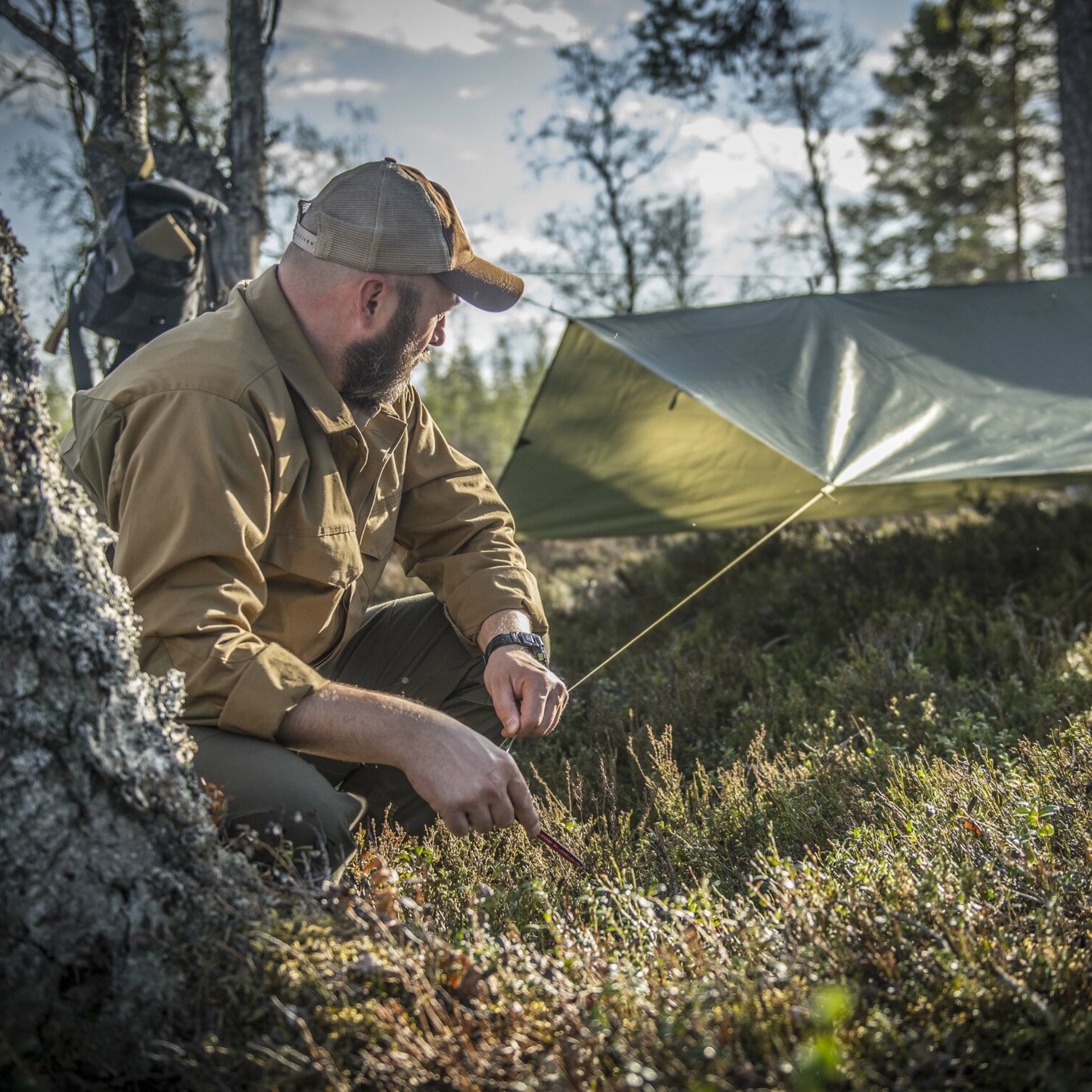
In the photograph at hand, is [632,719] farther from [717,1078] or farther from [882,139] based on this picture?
[882,139]

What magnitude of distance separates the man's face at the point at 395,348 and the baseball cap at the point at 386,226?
0.18ft

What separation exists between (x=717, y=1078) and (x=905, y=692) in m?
2.54

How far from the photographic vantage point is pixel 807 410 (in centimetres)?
440

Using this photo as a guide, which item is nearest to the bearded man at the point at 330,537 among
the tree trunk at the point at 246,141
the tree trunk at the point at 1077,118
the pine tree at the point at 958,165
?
the tree trunk at the point at 246,141

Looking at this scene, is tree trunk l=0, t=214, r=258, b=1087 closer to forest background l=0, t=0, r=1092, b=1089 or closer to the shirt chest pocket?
forest background l=0, t=0, r=1092, b=1089

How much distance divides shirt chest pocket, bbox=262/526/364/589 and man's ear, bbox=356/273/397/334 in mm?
534

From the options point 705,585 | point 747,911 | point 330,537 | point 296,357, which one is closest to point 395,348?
point 296,357

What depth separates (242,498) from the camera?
6.43 feet

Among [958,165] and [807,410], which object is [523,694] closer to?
[807,410]

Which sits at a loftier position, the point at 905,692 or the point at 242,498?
the point at 242,498

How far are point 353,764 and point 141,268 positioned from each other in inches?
96.5

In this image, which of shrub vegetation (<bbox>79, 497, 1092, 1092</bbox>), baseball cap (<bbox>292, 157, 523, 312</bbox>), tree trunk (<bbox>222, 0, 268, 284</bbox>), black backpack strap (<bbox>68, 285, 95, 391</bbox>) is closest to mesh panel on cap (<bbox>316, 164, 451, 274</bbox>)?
baseball cap (<bbox>292, 157, 523, 312</bbox>)

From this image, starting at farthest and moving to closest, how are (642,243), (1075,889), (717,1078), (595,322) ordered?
1. (642,243)
2. (595,322)
3. (1075,889)
4. (717,1078)

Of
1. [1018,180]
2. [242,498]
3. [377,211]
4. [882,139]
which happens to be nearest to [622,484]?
[377,211]
